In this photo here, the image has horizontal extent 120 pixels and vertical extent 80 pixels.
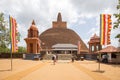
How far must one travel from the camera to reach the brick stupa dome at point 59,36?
4188 inches

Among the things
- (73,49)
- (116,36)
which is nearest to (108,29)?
A: (116,36)

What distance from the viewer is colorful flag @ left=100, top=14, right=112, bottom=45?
21031 millimetres

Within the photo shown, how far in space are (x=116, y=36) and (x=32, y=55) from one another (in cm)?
2888

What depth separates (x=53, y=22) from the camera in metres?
116

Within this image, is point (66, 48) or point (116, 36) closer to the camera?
point (116, 36)

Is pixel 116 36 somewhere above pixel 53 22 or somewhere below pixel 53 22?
below

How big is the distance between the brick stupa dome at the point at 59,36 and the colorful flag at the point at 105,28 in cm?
8080

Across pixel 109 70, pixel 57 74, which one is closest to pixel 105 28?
pixel 109 70

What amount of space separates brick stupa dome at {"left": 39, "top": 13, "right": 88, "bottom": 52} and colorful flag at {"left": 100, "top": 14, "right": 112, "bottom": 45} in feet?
265

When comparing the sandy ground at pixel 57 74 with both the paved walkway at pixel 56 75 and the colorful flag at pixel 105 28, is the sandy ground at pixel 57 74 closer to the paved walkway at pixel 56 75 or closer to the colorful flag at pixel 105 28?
the paved walkway at pixel 56 75

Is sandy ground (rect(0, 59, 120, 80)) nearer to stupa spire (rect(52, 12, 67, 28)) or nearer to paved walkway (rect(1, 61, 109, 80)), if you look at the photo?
paved walkway (rect(1, 61, 109, 80))

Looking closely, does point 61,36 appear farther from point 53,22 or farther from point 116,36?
point 116,36

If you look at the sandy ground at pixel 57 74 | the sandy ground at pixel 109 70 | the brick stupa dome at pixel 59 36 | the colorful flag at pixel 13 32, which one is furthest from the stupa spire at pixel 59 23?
the colorful flag at pixel 13 32

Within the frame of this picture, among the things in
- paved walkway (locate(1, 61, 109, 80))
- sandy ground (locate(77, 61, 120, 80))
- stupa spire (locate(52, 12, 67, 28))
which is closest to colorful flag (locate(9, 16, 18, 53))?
paved walkway (locate(1, 61, 109, 80))
